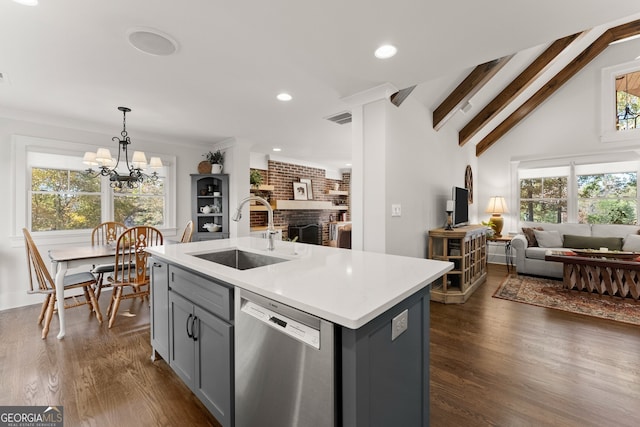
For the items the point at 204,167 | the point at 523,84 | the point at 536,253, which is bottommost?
the point at 536,253

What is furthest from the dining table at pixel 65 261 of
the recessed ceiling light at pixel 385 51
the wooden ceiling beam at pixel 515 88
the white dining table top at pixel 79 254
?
the wooden ceiling beam at pixel 515 88

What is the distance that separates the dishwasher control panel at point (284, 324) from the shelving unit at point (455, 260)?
286cm

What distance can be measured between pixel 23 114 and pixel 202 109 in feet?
6.91

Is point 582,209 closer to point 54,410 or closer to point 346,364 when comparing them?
point 346,364

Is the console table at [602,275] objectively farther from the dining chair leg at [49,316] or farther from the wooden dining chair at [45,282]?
the dining chair leg at [49,316]

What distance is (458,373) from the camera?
197cm

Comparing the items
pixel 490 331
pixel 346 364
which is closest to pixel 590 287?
pixel 490 331

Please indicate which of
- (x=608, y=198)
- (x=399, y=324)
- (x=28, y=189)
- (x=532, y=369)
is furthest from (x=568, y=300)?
(x=28, y=189)

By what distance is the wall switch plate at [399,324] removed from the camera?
3.55 ft

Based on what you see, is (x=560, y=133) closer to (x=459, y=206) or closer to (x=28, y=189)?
(x=459, y=206)

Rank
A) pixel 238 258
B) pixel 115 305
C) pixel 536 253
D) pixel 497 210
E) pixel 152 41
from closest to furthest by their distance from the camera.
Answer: pixel 152 41 → pixel 238 258 → pixel 115 305 → pixel 536 253 → pixel 497 210

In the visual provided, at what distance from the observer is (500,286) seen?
4145 millimetres

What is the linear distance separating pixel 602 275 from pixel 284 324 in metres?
4.59

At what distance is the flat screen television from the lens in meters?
3.94
